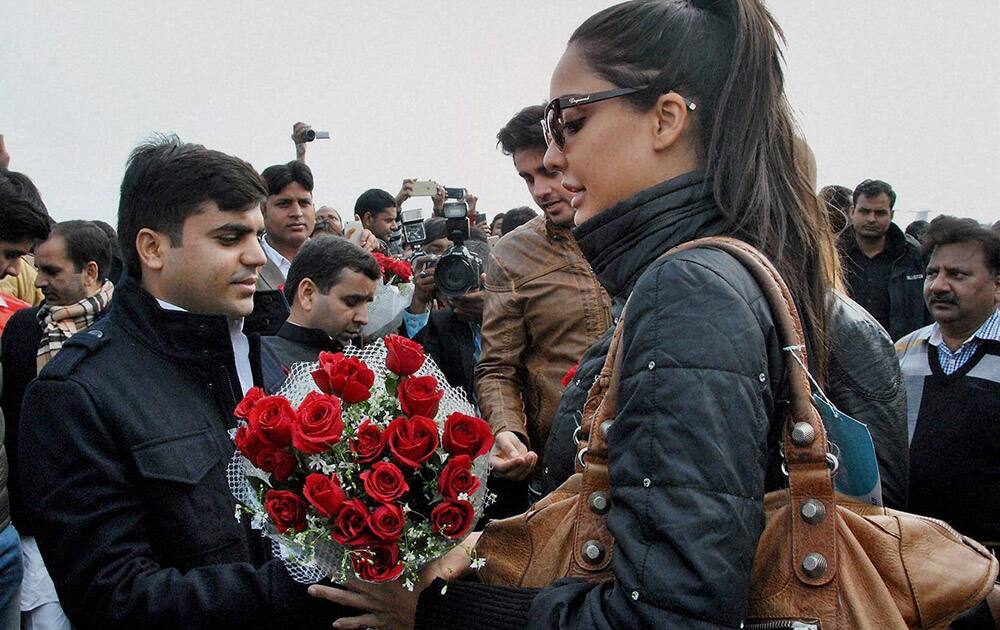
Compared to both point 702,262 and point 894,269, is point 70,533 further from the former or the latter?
point 894,269

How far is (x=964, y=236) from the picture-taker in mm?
Answer: 4297

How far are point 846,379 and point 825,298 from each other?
0.16 metres

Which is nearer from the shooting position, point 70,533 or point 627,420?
point 627,420

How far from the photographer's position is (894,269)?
728 cm

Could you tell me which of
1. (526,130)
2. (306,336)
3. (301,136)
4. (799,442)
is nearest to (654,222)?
(799,442)

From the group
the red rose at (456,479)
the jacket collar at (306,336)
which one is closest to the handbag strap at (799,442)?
the red rose at (456,479)

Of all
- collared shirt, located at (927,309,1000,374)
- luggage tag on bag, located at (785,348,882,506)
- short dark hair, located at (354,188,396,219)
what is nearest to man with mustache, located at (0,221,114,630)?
luggage tag on bag, located at (785,348,882,506)

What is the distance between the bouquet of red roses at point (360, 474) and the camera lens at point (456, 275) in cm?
290

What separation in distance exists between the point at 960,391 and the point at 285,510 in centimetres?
313

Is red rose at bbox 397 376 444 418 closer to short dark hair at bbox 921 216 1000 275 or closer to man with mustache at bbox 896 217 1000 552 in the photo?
man with mustache at bbox 896 217 1000 552

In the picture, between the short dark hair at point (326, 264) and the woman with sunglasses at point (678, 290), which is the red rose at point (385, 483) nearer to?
the woman with sunglasses at point (678, 290)

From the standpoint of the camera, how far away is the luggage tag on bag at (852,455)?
4.16 ft

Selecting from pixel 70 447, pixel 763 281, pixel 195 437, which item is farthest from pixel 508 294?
pixel 763 281

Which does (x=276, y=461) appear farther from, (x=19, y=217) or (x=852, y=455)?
(x=19, y=217)
